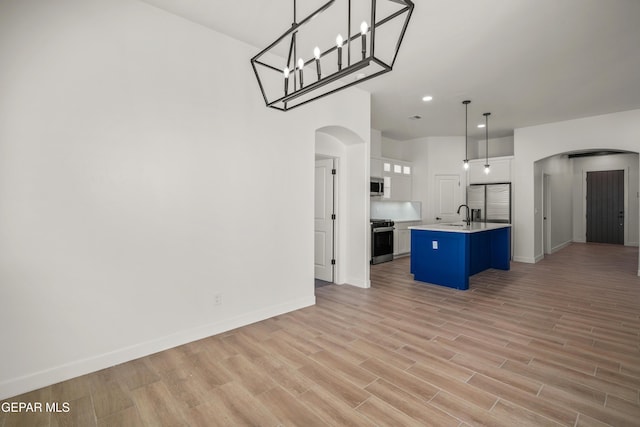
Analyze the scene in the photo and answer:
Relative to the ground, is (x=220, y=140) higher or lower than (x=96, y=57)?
lower

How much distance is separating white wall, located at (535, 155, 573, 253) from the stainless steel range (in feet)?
11.5

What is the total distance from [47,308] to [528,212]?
831 cm

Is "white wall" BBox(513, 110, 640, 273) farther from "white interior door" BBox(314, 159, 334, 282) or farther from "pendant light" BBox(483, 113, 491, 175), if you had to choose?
"white interior door" BBox(314, 159, 334, 282)

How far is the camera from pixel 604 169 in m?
9.84

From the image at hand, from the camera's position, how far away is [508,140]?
8.15 metres

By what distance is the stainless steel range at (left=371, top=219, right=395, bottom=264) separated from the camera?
Result: 6.79 m

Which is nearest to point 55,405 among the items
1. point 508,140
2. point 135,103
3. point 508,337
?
point 135,103

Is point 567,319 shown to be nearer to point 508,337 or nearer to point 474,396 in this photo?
point 508,337

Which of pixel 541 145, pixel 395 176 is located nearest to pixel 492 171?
pixel 541 145

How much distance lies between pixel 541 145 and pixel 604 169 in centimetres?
520

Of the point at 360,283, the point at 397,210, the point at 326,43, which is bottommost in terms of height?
the point at 360,283

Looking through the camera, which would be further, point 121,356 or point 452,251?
point 452,251

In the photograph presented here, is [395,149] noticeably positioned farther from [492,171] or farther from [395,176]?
[492,171]

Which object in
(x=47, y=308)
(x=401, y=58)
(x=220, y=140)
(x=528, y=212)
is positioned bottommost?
(x=47, y=308)
